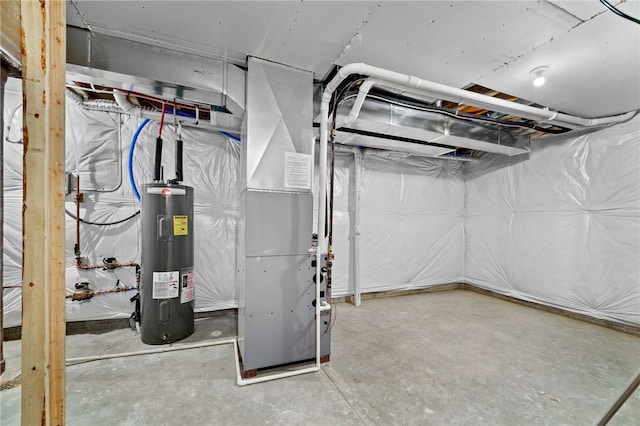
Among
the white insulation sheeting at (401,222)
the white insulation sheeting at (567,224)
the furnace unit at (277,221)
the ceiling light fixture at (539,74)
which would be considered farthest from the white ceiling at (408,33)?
the white insulation sheeting at (401,222)

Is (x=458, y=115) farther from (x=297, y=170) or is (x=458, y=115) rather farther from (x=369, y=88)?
(x=297, y=170)

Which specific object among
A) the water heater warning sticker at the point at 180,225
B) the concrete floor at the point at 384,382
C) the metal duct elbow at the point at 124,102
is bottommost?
the concrete floor at the point at 384,382

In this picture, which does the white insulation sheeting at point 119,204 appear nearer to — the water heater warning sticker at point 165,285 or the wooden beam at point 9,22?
the water heater warning sticker at point 165,285

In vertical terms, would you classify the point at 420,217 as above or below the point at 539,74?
below

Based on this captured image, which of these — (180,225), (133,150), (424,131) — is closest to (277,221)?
(180,225)

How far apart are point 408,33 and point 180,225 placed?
7.80ft

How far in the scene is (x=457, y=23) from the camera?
1.52m

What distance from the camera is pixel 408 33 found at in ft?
5.28

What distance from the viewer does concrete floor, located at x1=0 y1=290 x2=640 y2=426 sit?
1538 mm

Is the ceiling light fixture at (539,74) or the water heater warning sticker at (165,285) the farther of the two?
the water heater warning sticker at (165,285)

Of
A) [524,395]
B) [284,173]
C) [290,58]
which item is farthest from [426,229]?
[290,58]

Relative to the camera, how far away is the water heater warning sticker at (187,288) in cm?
246

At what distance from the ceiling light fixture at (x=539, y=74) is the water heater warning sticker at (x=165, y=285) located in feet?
11.2

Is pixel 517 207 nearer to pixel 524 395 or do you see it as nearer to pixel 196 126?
pixel 524 395
